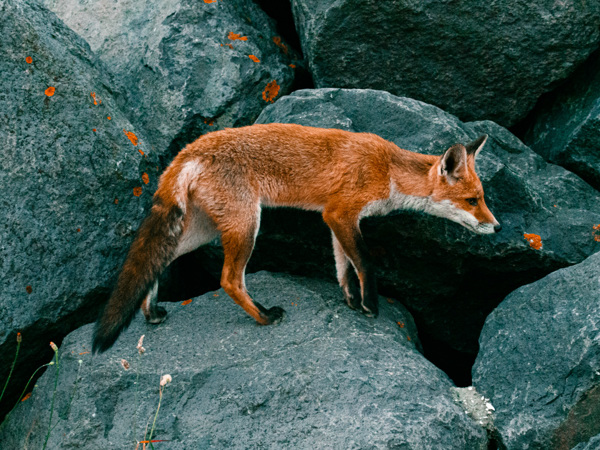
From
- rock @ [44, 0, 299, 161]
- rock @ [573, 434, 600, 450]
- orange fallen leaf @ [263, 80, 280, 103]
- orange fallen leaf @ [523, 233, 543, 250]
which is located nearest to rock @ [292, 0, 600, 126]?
orange fallen leaf @ [263, 80, 280, 103]

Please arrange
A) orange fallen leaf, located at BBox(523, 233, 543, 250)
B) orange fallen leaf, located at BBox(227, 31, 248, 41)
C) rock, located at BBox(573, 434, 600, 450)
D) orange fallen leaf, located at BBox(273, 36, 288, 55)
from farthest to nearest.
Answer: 1. orange fallen leaf, located at BBox(273, 36, 288, 55)
2. orange fallen leaf, located at BBox(227, 31, 248, 41)
3. orange fallen leaf, located at BBox(523, 233, 543, 250)
4. rock, located at BBox(573, 434, 600, 450)

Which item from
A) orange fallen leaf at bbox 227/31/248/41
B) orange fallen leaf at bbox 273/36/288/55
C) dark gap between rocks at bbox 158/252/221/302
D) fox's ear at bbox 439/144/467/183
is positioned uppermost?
orange fallen leaf at bbox 227/31/248/41

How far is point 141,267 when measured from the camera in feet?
13.7

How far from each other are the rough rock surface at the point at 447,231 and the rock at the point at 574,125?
0.29 m

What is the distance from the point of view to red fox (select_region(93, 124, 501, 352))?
4598 millimetres

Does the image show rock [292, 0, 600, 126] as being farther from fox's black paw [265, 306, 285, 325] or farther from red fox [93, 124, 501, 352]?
fox's black paw [265, 306, 285, 325]

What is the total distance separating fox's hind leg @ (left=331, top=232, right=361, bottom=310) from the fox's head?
2.71 feet

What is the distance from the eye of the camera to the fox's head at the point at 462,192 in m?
4.77

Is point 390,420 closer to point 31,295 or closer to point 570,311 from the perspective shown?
point 570,311

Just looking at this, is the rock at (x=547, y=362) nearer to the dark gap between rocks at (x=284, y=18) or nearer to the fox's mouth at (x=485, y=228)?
the fox's mouth at (x=485, y=228)

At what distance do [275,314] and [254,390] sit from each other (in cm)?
81

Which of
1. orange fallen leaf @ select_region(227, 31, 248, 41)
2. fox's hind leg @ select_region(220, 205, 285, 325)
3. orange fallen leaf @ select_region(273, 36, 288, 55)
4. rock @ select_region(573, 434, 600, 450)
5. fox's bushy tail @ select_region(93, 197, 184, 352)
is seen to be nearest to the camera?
rock @ select_region(573, 434, 600, 450)

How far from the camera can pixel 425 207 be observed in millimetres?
5023

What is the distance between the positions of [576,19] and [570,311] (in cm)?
317
